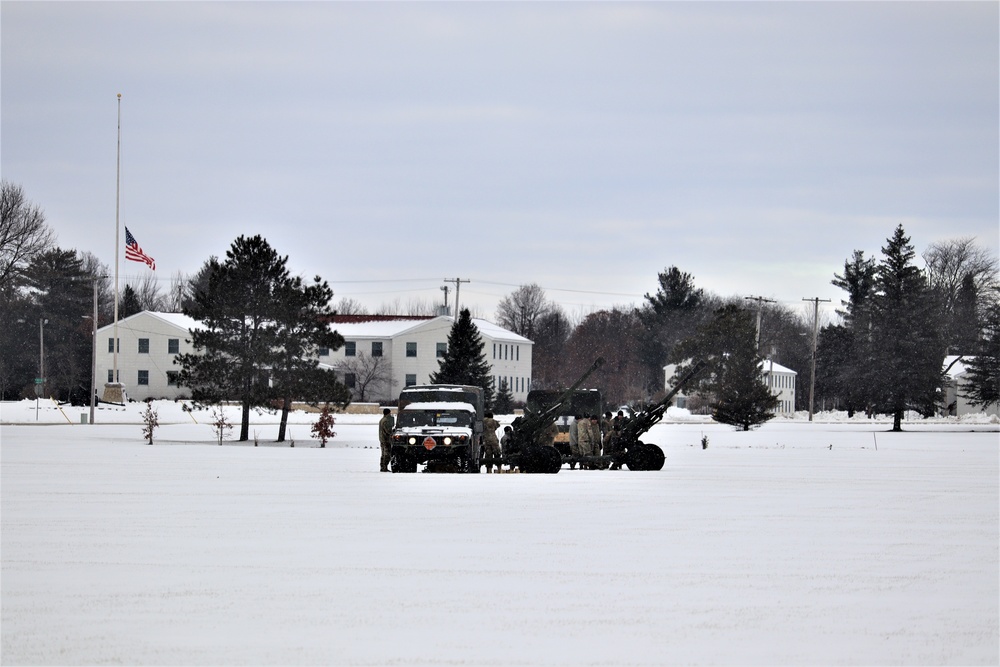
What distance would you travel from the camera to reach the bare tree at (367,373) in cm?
9612

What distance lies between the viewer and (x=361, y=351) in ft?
322

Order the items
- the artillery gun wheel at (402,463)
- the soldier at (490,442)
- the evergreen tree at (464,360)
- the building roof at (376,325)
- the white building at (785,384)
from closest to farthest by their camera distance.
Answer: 1. the artillery gun wheel at (402,463)
2. the soldier at (490,442)
3. the evergreen tree at (464,360)
4. the building roof at (376,325)
5. the white building at (785,384)

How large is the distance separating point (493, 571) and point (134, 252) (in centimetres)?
5769

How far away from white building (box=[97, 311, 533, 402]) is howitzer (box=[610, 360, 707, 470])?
5390 centimetres

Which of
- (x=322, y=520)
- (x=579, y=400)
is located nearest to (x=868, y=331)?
(x=579, y=400)

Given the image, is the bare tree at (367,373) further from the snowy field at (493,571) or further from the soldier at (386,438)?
the snowy field at (493,571)

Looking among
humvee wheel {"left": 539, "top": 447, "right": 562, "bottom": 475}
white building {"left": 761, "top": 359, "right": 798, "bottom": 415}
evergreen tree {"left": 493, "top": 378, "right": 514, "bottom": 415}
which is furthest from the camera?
white building {"left": 761, "top": 359, "right": 798, "bottom": 415}

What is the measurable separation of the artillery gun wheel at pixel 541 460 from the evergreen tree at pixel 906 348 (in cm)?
4841

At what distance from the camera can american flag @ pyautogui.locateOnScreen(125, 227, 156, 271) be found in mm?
67750

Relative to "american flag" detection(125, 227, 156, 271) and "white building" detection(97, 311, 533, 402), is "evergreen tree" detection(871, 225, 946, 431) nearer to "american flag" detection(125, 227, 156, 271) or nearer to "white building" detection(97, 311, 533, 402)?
"white building" detection(97, 311, 533, 402)

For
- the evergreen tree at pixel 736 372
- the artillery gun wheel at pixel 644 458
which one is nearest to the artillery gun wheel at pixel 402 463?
the artillery gun wheel at pixel 644 458

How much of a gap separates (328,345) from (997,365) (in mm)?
45615

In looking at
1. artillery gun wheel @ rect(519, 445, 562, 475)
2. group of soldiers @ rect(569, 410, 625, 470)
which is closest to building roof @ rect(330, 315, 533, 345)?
group of soldiers @ rect(569, 410, 625, 470)

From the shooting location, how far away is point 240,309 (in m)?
50.3
